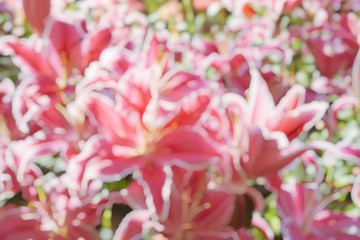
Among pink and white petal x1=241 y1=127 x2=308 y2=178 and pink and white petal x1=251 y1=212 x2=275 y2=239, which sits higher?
pink and white petal x1=241 y1=127 x2=308 y2=178

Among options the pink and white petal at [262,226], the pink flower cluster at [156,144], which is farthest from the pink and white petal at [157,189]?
the pink and white petal at [262,226]

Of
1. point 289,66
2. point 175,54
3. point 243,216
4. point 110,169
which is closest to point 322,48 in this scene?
point 289,66

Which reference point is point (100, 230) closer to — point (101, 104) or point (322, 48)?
point (101, 104)

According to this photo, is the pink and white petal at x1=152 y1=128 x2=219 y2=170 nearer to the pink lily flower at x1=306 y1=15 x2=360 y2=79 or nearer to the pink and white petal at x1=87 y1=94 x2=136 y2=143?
the pink and white petal at x1=87 y1=94 x2=136 y2=143

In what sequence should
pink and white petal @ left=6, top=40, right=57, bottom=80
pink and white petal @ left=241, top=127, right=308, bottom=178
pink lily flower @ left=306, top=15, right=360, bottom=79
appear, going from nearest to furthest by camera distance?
1. pink and white petal @ left=241, top=127, right=308, bottom=178
2. pink and white petal @ left=6, top=40, right=57, bottom=80
3. pink lily flower @ left=306, top=15, right=360, bottom=79

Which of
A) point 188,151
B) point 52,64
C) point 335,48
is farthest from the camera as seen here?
point 335,48

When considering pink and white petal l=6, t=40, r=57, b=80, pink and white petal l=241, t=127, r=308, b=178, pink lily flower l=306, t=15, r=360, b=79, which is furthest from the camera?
pink lily flower l=306, t=15, r=360, b=79

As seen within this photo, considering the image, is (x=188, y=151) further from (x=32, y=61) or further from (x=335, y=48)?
(x=335, y=48)

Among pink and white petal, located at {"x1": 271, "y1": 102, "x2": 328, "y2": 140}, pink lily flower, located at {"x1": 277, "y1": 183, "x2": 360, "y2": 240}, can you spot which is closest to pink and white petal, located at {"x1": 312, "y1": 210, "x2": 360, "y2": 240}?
pink lily flower, located at {"x1": 277, "y1": 183, "x2": 360, "y2": 240}

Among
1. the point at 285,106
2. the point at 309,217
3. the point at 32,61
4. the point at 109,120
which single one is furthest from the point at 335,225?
the point at 32,61
